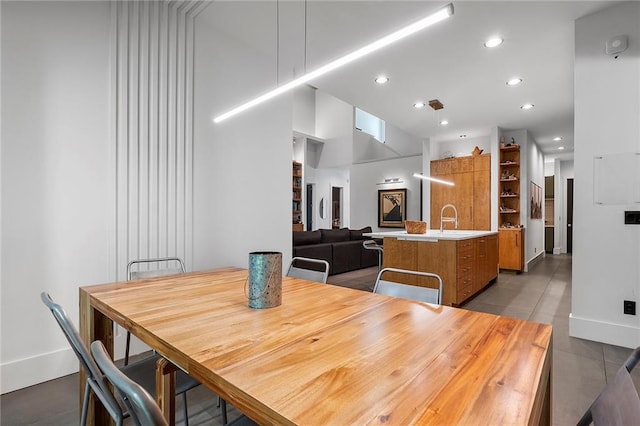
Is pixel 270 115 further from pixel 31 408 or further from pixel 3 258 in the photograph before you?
pixel 31 408

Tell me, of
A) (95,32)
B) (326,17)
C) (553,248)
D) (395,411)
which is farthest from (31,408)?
(553,248)

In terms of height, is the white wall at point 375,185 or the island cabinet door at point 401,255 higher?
the white wall at point 375,185

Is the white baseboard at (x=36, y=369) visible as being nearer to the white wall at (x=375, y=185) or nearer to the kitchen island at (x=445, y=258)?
the kitchen island at (x=445, y=258)

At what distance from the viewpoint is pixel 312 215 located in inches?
411

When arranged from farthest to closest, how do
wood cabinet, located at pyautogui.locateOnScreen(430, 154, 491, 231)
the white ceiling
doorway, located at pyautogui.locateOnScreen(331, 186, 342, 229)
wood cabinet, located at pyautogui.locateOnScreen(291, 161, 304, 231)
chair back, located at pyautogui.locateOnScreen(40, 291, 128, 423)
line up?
doorway, located at pyautogui.locateOnScreen(331, 186, 342, 229), wood cabinet, located at pyautogui.locateOnScreen(291, 161, 304, 231), wood cabinet, located at pyautogui.locateOnScreen(430, 154, 491, 231), the white ceiling, chair back, located at pyautogui.locateOnScreen(40, 291, 128, 423)

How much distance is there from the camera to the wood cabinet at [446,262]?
352 centimetres

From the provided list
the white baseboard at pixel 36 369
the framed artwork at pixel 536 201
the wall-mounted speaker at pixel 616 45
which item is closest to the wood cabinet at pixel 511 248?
the framed artwork at pixel 536 201

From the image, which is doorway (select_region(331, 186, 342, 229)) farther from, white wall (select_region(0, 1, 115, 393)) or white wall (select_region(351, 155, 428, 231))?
white wall (select_region(0, 1, 115, 393))

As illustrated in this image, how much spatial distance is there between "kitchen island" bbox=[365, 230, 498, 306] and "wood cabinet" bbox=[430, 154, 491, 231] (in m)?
2.07

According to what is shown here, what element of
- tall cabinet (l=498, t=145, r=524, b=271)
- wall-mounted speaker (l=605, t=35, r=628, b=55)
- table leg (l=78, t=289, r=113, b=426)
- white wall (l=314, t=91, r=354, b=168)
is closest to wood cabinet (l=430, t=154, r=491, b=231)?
tall cabinet (l=498, t=145, r=524, b=271)

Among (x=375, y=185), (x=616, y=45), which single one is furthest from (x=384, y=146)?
(x=616, y=45)

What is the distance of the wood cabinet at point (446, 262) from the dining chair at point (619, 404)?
281 centimetres

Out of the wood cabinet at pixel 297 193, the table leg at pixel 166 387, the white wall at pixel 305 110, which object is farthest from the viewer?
the white wall at pixel 305 110

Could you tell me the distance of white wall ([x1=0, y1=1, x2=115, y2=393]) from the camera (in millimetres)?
1994
